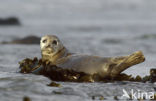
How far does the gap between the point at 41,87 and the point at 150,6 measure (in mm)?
47354

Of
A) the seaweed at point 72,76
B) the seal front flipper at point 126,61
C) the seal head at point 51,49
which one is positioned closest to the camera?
the seal front flipper at point 126,61

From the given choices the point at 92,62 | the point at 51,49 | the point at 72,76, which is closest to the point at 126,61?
the point at 92,62

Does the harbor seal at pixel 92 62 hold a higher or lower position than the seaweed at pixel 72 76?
higher

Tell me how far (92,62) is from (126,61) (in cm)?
64

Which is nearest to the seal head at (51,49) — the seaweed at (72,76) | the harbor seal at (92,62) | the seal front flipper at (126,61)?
the harbor seal at (92,62)

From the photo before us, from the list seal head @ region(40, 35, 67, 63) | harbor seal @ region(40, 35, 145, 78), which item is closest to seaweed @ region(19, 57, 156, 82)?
harbor seal @ region(40, 35, 145, 78)

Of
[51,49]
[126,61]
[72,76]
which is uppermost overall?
[51,49]

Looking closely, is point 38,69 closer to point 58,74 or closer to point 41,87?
point 58,74

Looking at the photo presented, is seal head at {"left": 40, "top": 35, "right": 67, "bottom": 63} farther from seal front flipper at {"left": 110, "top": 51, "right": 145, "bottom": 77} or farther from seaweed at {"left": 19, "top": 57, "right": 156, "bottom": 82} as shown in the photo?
seal front flipper at {"left": 110, "top": 51, "right": 145, "bottom": 77}

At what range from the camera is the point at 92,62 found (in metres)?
7.39

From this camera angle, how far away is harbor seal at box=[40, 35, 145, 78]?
701cm

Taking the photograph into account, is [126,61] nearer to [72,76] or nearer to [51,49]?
[72,76]

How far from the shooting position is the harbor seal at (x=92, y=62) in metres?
7.01

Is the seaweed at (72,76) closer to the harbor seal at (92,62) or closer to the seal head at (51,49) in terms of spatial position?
the harbor seal at (92,62)
